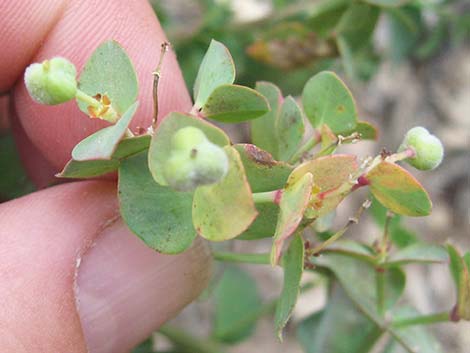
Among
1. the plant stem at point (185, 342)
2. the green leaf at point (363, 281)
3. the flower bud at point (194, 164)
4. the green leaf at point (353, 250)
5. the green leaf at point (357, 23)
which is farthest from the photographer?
the plant stem at point (185, 342)

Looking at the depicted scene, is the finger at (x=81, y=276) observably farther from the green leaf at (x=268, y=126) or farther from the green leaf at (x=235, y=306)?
the green leaf at (x=235, y=306)

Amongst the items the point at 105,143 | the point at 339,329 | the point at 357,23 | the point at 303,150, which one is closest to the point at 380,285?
the point at 339,329

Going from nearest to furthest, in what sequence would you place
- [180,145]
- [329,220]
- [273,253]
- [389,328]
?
1. [180,145]
2. [273,253]
3. [329,220]
4. [389,328]

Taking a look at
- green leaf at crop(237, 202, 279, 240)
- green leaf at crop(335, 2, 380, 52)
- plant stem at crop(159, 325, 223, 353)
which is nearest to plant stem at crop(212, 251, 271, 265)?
green leaf at crop(237, 202, 279, 240)

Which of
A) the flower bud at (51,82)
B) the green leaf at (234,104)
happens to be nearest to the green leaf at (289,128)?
the green leaf at (234,104)

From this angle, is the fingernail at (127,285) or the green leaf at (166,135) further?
the fingernail at (127,285)

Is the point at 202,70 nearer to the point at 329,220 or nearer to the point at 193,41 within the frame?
the point at 329,220

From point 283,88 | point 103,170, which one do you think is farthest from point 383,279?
point 283,88
